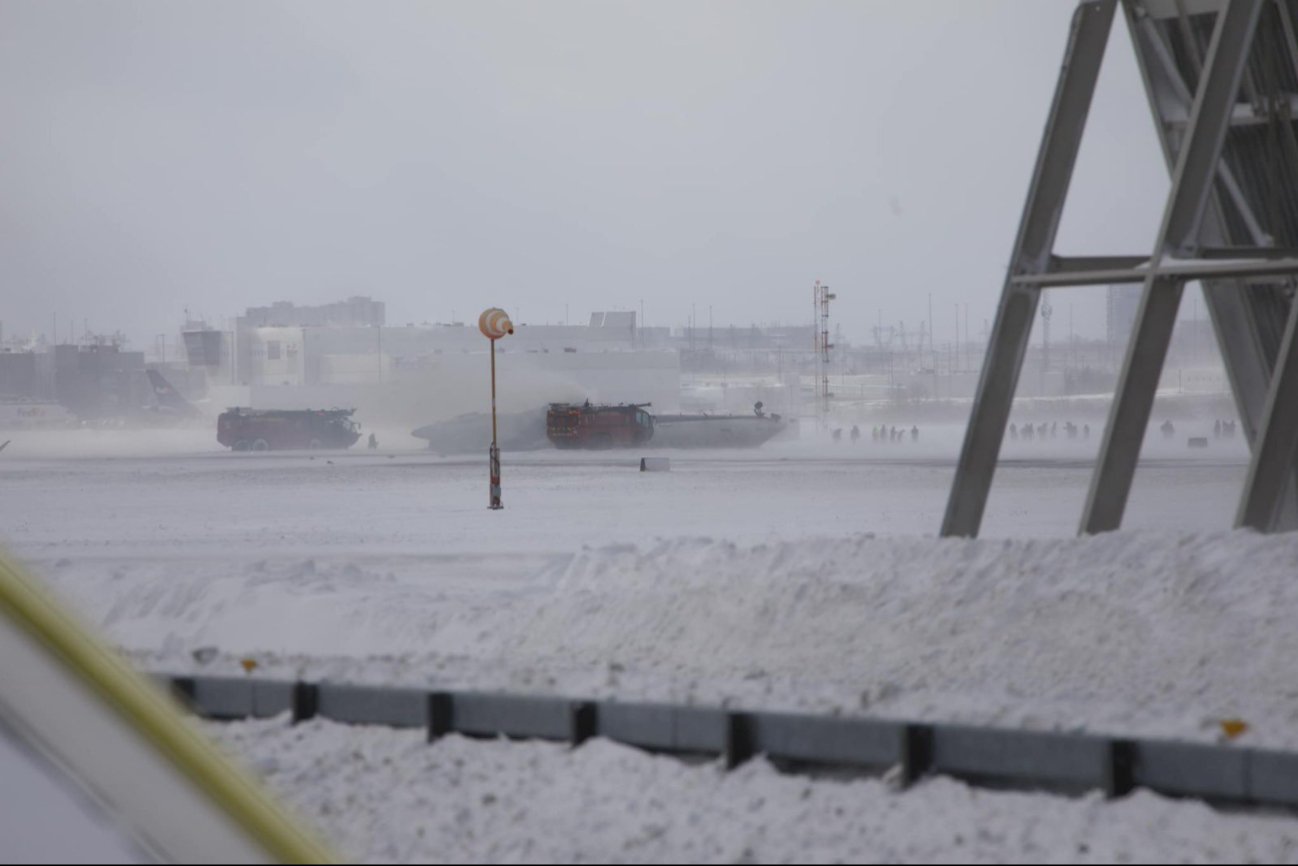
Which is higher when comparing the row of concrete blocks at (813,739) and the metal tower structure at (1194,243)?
the metal tower structure at (1194,243)

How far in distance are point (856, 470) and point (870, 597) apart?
27.7m

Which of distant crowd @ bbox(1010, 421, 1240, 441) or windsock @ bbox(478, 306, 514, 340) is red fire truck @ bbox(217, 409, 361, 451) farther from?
windsock @ bbox(478, 306, 514, 340)

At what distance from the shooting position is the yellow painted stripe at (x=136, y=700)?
0.97 meters

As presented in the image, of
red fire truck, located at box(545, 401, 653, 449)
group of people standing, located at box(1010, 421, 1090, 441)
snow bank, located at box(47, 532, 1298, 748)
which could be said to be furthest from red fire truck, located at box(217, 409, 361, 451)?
snow bank, located at box(47, 532, 1298, 748)

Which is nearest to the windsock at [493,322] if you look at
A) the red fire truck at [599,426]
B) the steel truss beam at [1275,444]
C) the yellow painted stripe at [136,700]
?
the steel truss beam at [1275,444]

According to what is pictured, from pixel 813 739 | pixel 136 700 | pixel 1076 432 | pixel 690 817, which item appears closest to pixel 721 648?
pixel 813 739

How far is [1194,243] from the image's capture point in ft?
40.4

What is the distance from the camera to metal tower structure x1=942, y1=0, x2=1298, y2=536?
1188cm

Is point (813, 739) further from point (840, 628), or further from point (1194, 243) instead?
point (1194, 243)

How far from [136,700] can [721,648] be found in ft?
33.1

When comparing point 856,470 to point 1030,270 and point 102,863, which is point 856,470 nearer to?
point 1030,270

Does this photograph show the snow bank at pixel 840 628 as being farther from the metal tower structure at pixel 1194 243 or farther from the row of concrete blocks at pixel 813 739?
the metal tower structure at pixel 1194 243

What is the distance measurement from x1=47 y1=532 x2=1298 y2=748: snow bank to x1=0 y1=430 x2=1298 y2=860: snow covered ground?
0.09 feet

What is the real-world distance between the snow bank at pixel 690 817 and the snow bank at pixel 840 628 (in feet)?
2.61
